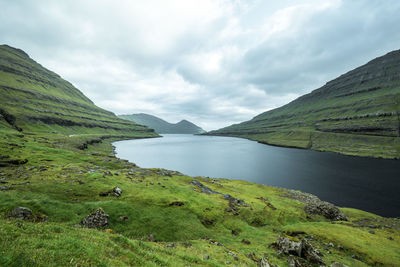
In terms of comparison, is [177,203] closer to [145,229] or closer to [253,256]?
[145,229]

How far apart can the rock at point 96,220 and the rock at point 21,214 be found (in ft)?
17.6

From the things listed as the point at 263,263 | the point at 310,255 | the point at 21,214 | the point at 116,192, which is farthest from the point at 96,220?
the point at 310,255

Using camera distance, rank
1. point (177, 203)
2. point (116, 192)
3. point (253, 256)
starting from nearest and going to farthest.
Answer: point (253, 256) < point (116, 192) < point (177, 203)

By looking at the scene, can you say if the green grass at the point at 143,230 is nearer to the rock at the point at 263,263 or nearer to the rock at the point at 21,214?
the rock at the point at 21,214

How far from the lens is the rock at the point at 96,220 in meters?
20.8

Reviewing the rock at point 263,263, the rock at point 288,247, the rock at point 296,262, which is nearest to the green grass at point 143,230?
the rock at point 263,263

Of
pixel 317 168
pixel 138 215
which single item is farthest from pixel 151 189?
pixel 317 168

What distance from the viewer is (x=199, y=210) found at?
30.7 m

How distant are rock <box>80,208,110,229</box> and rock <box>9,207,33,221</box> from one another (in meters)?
5.37

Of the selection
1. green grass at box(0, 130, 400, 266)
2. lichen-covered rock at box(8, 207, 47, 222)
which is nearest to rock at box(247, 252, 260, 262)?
green grass at box(0, 130, 400, 266)

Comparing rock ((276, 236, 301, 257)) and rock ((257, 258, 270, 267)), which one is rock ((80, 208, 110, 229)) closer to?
rock ((257, 258, 270, 267))

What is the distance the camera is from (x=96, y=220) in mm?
21422

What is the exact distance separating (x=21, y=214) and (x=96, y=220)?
7434 mm

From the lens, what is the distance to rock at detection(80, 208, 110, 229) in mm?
20844
